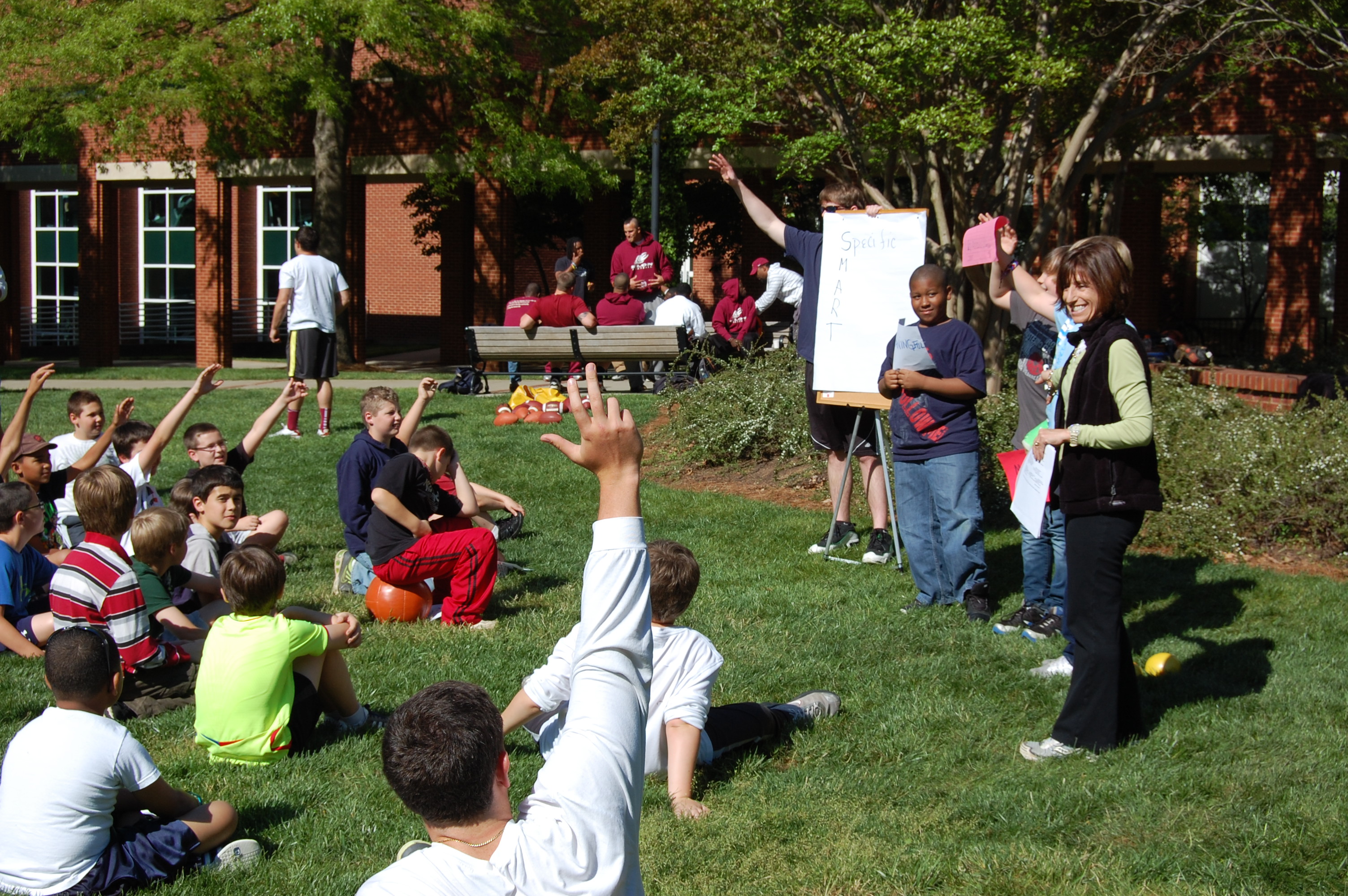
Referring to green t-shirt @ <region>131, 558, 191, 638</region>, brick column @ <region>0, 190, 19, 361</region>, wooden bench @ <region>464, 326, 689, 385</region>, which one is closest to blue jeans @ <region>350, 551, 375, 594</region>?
green t-shirt @ <region>131, 558, 191, 638</region>

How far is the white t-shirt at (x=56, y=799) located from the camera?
328cm

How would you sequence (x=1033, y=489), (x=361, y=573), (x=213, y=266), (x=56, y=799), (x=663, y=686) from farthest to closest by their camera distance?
(x=213, y=266) → (x=361, y=573) → (x=1033, y=489) → (x=663, y=686) → (x=56, y=799)

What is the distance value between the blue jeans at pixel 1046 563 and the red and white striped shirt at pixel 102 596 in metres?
4.03

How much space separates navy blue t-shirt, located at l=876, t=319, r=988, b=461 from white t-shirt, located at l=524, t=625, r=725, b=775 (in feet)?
8.36

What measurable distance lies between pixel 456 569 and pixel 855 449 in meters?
2.62

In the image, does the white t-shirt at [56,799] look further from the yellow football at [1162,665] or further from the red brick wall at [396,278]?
the red brick wall at [396,278]

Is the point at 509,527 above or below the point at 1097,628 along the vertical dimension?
below

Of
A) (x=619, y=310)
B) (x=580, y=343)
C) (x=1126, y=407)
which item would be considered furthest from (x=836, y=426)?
(x=619, y=310)

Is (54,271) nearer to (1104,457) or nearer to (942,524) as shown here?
(942,524)

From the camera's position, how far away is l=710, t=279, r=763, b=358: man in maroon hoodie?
48.2ft

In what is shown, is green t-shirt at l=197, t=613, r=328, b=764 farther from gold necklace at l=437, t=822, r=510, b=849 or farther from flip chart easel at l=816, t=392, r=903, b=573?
flip chart easel at l=816, t=392, r=903, b=573

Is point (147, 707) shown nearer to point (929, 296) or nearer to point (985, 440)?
point (929, 296)

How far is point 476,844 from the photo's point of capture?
194 centimetres

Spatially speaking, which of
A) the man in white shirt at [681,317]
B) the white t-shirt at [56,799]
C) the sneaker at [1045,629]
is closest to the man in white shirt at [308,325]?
the man in white shirt at [681,317]
